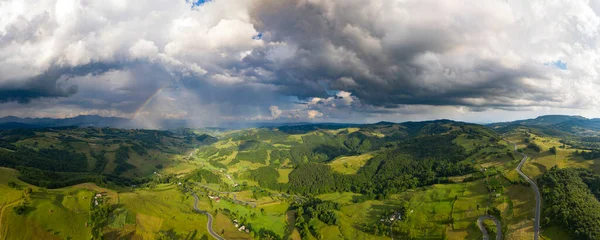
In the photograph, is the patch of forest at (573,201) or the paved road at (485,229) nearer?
the patch of forest at (573,201)

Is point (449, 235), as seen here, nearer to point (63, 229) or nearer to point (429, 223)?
point (429, 223)

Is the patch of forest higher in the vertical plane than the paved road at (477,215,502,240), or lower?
higher

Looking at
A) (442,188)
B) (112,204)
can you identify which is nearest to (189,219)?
(112,204)

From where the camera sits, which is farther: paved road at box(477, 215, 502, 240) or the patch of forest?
paved road at box(477, 215, 502, 240)

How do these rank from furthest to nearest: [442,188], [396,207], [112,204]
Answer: [442,188]
[396,207]
[112,204]

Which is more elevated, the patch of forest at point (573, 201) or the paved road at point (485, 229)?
the patch of forest at point (573, 201)

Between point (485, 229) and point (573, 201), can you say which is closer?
point (573, 201)

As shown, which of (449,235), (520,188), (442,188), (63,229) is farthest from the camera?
(442,188)

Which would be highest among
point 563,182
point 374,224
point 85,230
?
point 563,182

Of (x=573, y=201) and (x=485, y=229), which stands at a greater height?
(x=573, y=201)

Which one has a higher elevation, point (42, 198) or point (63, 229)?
point (42, 198)

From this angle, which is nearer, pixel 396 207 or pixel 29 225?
pixel 29 225
